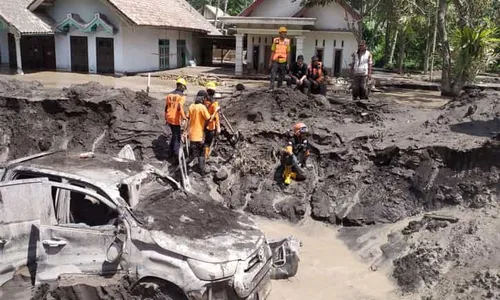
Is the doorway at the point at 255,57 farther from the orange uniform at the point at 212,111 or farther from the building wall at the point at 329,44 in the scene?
the orange uniform at the point at 212,111

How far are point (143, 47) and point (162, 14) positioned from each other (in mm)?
2543

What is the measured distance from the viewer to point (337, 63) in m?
27.3

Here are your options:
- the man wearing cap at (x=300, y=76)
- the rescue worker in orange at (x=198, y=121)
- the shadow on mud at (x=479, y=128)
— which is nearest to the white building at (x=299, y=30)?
the man wearing cap at (x=300, y=76)

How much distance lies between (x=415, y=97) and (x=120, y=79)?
1404cm

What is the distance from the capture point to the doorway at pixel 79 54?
26688 millimetres

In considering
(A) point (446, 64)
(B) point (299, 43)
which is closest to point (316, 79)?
(A) point (446, 64)

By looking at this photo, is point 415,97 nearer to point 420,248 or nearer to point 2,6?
point 420,248

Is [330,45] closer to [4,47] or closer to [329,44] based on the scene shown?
[329,44]

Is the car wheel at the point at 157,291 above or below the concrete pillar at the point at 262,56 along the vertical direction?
below

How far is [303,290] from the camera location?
281 inches

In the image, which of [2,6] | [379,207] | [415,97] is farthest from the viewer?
[2,6]

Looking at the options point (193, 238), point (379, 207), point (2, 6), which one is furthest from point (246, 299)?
point (2, 6)

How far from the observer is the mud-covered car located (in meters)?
5.44

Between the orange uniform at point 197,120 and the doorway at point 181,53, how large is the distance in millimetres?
22587
